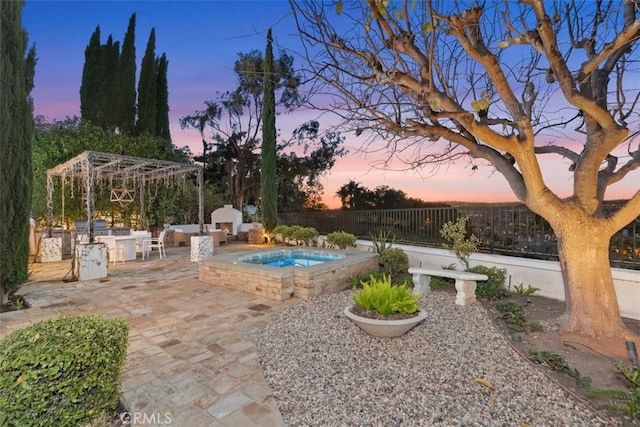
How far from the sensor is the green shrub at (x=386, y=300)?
3590mm

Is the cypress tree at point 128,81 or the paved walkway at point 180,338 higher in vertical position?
the cypress tree at point 128,81

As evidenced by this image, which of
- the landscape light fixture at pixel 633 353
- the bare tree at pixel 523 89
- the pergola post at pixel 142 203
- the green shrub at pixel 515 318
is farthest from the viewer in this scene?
the pergola post at pixel 142 203

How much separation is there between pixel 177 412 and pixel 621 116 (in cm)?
581

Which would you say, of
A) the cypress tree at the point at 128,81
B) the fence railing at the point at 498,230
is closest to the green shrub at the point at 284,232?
the fence railing at the point at 498,230

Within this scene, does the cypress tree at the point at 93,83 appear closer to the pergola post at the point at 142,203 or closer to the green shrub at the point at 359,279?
the pergola post at the point at 142,203

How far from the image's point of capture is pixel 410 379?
108 inches

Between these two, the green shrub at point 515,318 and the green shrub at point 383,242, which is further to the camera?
the green shrub at point 383,242

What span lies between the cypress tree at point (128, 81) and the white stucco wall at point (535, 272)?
58.0 feet

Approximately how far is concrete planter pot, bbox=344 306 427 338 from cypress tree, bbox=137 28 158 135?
18.3m

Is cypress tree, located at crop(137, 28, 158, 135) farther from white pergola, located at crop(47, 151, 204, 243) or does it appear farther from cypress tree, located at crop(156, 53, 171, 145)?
white pergola, located at crop(47, 151, 204, 243)

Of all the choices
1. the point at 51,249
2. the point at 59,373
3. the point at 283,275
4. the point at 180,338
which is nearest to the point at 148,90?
the point at 51,249

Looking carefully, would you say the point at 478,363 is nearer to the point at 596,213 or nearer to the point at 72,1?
the point at 596,213

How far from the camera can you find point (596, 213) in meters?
3.57

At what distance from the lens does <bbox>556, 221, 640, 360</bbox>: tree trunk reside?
339 centimetres
